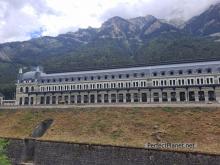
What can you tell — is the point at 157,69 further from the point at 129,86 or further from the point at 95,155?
the point at 95,155

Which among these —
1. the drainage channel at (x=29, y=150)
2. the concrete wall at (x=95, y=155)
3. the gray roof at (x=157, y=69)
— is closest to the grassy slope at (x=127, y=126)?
the concrete wall at (x=95, y=155)

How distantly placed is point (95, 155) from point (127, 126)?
11.0m

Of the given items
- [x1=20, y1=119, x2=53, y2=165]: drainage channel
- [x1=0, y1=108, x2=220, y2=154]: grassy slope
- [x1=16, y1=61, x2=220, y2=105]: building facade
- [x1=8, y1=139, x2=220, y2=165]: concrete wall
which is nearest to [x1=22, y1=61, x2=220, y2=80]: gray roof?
[x1=16, y1=61, x2=220, y2=105]: building facade

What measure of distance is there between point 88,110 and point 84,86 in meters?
42.2

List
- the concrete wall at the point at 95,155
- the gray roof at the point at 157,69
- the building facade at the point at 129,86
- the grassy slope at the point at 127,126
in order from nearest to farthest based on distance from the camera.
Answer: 1. the concrete wall at the point at 95,155
2. the grassy slope at the point at 127,126
3. the building facade at the point at 129,86
4. the gray roof at the point at 157,69

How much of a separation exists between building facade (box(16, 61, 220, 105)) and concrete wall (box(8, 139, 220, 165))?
43.3 m

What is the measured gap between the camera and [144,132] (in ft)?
182

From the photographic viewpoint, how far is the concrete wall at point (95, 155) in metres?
44.6

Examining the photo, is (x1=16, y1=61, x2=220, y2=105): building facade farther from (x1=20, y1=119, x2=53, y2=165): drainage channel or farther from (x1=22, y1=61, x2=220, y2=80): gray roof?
(x1=20, y1=119, x2=53, y2=165): drainage channel

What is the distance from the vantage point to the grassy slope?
51128 mm

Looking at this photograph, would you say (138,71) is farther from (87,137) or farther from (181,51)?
(181,51)

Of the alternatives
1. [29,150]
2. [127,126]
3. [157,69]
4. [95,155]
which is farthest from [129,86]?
[95,155]

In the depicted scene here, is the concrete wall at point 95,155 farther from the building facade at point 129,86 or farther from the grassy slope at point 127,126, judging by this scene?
the building facade at point 129,86

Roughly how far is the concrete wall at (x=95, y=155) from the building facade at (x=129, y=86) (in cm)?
4326
